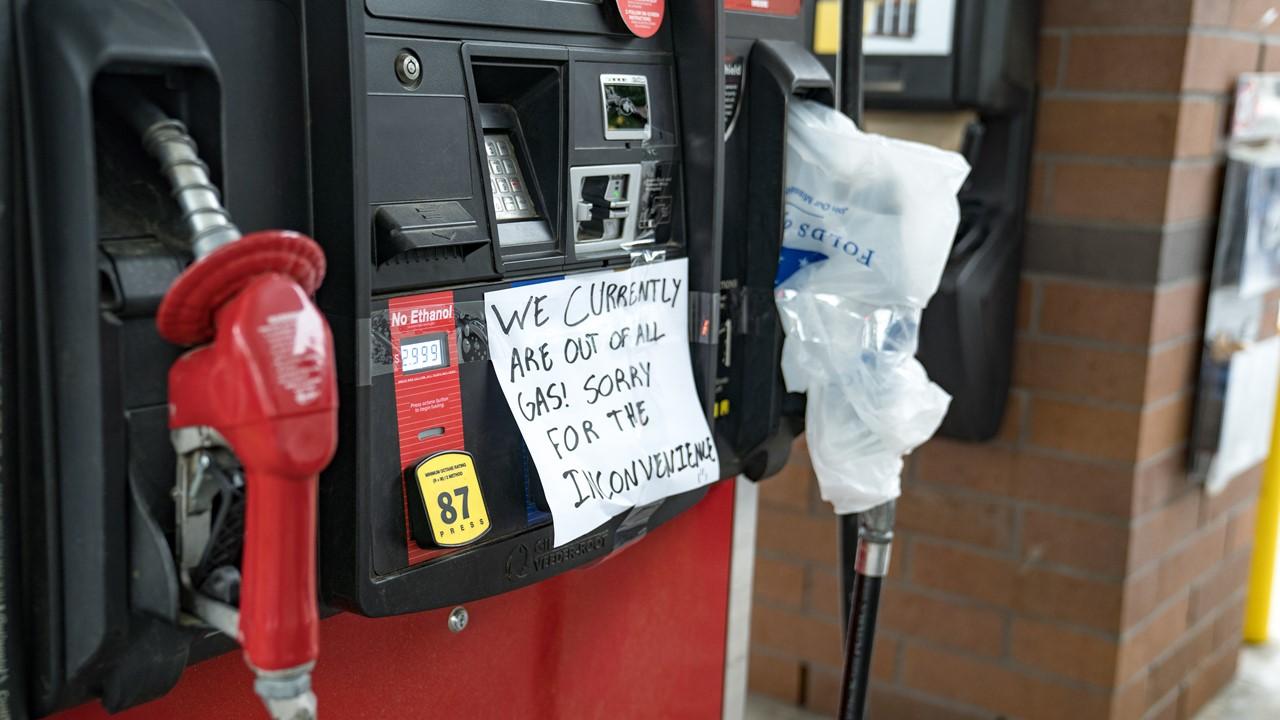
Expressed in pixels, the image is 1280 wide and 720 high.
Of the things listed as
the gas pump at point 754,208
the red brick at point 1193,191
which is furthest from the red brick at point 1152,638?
the gas pump at point 754,208

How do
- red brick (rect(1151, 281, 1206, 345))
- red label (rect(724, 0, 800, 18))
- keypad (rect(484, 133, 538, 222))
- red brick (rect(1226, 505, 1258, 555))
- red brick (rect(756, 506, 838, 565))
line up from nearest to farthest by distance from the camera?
keypad (rect(484, 133, 538, 222)) < red label (rect(724, 0, 800, 18)) < red brick (rect(1151, 281, 1206, 345)) < red brick (rect(756, 506, 838, 565)) < red brick (rect(1226, 505, 1258, 555))

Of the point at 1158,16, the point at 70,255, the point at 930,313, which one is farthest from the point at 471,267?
the point at 1158,16

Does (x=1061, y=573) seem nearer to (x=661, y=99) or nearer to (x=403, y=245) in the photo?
(x=661, y=99)

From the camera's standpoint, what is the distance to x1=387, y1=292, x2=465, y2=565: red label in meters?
1.06

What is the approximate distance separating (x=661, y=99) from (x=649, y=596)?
24.8 inches

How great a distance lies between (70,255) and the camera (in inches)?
32.5

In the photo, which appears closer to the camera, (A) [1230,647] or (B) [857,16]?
(B) [857,16]

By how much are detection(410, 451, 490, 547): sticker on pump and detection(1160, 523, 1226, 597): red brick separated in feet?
6.42

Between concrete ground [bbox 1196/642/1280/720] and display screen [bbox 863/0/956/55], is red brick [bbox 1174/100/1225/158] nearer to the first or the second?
display screen [bbox 863/0/956/55]

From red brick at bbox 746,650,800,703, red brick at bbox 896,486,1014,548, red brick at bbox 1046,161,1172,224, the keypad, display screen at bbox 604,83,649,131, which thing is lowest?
red brick at bbox 746,650,800,703

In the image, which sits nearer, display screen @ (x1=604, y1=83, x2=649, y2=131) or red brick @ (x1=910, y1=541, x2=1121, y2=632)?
display screen @ (x1=604, y1=83, x2=649, y2=131)

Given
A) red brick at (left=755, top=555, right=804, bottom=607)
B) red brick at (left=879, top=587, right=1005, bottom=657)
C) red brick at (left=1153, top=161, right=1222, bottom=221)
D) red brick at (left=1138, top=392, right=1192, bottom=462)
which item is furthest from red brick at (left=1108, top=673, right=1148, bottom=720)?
red brick at (left=1153, top=161, right=1222, bottom=221)

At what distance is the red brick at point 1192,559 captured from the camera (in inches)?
105

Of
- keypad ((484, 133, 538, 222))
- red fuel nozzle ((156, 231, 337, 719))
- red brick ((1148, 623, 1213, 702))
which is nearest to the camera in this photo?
red fuel nozzle ((156, 231, 337, 719))
